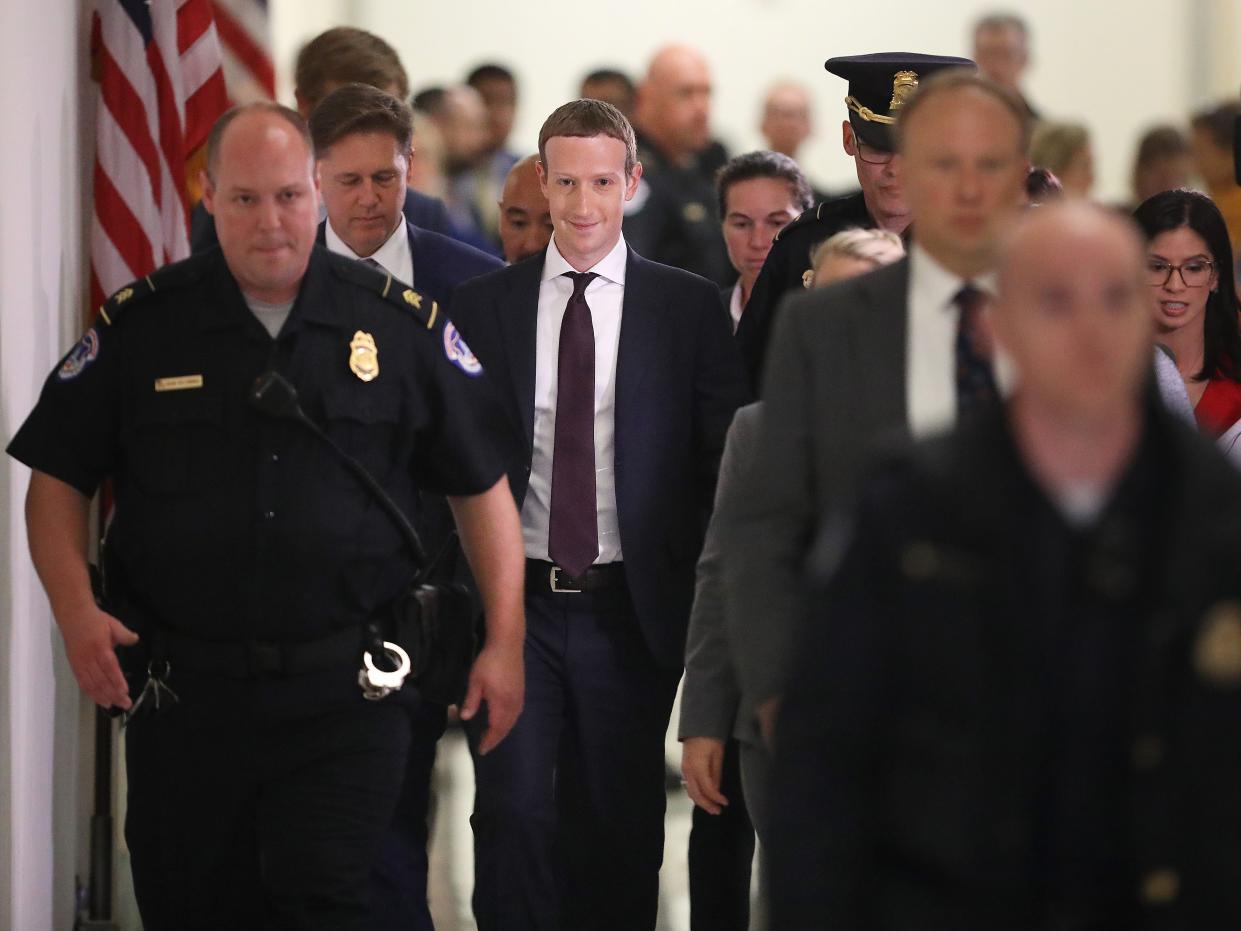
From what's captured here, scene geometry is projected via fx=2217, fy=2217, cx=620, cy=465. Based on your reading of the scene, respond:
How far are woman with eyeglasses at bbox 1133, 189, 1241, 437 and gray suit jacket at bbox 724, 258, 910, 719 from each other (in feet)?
6.36

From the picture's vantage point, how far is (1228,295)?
4.96m

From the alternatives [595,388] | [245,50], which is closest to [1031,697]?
[595,388]

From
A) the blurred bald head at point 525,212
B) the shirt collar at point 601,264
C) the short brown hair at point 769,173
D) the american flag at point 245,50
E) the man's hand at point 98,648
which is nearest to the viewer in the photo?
the man's hand at point 98,648

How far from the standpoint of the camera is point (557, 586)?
4.48 metres

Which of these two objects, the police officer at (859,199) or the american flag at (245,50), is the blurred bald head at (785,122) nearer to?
the american flag at (245,50)

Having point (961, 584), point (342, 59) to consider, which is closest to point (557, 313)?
point (342, 59)

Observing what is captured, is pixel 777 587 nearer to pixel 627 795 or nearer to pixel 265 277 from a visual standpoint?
pixel 265 277

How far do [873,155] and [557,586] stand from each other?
1.15 meters

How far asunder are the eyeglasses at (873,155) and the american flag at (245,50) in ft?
10.7

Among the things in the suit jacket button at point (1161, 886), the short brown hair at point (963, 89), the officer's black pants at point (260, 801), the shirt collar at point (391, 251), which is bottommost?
the officer's black pants at point (260, 801)

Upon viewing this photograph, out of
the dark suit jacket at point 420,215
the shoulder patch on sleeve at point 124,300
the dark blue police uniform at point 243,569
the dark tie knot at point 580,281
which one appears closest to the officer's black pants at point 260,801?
the dark blue police uniform at point 243,569

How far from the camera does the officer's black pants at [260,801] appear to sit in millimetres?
3629

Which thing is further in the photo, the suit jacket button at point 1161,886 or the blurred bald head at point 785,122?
the blurred bald head at point 785,122

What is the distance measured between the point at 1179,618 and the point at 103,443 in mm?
2048
